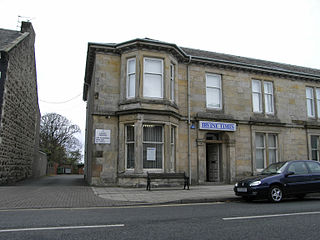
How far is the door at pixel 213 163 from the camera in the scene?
696 inches

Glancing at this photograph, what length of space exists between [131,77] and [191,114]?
418 centimetres

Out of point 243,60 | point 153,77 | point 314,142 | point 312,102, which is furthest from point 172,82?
point 314,142

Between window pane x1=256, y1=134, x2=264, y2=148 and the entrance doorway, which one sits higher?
window pane x1=256, y1=134, x2=264, y2=148

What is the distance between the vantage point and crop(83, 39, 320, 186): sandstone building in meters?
15.0

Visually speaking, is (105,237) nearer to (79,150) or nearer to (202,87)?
(202,87)

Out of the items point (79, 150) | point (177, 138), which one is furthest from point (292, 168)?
point (79, 150)

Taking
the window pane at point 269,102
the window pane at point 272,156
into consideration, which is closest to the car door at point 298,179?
the window pane at point 272,156

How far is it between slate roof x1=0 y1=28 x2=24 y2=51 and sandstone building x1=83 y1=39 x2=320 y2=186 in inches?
176

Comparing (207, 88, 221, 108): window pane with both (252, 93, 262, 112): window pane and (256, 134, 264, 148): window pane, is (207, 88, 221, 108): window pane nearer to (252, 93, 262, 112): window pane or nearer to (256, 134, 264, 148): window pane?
(252, 93, 262, 112): window pane

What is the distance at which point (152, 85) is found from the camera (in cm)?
1559

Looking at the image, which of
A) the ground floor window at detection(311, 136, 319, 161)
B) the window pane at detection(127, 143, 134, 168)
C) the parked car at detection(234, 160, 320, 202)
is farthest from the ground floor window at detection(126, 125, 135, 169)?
the ground floor window at detection(311, 136, 319, 161)

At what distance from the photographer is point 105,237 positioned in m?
4.79

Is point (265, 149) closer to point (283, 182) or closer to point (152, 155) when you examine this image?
point (152, 155)

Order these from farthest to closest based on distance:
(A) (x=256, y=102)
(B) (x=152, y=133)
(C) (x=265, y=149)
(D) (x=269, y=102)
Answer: (D) (x=269, y=102)
(A) (x=256, y=102)
(C) (x=265, y=149)
(B) (x=152, y=133)
